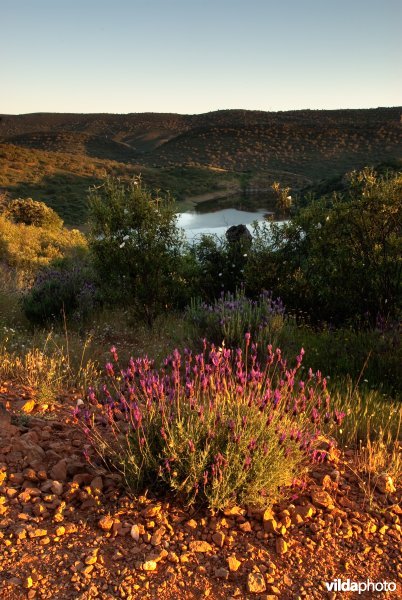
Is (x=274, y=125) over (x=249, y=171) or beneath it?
over

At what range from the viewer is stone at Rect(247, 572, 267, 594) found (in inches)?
94.1

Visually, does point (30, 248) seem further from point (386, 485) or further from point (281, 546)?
point (281, 546)

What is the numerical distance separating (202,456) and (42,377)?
239 cm

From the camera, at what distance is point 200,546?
2.61 m

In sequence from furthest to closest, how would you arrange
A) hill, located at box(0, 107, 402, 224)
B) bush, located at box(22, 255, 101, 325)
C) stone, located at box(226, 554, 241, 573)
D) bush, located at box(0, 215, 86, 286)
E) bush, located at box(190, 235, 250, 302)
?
hill, located at box(0, 107, 402, 224) → bush, located at box(0, 215, 86, 286) → bush, located at box(190, 235, 250, 302) → bush, located at box(22, 255, 101, 325) → stone, located at box(226, 554, 241, 573)

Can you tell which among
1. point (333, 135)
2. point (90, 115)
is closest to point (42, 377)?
point (333, 135)

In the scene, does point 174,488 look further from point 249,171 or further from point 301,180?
point 249,171

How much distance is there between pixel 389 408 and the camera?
4.25 m

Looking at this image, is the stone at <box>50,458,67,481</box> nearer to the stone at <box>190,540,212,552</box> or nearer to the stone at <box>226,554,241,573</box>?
the stone at <box>190,540,212,552</box>

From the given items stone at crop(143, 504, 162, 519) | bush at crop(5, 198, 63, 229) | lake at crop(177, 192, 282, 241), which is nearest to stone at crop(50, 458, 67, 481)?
stone at crop(143, 504, 162, 519)

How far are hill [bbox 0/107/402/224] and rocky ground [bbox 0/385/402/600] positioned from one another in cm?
3200

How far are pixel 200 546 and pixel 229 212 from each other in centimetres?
3790

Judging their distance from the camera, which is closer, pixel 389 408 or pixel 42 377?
pixel 389 408

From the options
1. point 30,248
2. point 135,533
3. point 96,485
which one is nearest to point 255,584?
point 135,533
